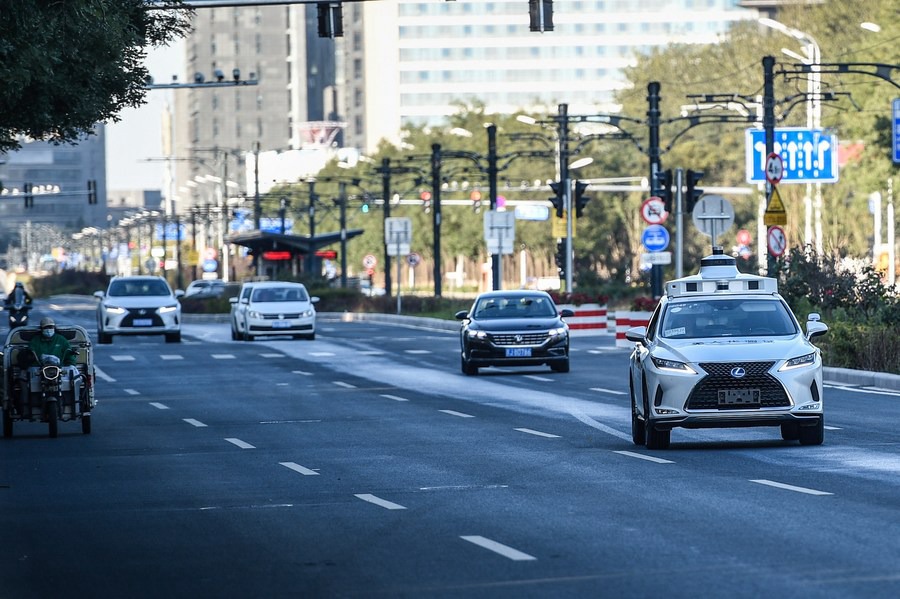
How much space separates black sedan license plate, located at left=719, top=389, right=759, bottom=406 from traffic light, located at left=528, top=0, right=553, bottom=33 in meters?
11.2

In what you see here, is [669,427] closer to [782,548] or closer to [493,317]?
[782,548]

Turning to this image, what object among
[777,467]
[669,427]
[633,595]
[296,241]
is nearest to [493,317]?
[669,427]

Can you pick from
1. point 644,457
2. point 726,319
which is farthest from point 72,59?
point 644,457

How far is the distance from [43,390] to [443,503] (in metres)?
9.62

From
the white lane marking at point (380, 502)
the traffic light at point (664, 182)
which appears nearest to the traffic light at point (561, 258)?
the traffic light at point (664, 182)

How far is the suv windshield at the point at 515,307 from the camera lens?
38.0m

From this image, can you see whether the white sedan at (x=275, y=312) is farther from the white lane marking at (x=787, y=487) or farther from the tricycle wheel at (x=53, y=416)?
the white lane marking at (x=787, y=487)

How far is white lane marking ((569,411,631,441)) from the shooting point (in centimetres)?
2219

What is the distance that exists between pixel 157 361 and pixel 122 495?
29439 millimetres

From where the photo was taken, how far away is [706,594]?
10.3m

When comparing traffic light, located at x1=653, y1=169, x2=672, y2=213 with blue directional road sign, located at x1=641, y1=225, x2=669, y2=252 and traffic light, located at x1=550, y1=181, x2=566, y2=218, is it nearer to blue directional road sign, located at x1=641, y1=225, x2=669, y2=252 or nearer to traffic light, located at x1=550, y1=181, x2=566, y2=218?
blue directional road sign, located at x1=641, y1=225, x2=669, y2=252

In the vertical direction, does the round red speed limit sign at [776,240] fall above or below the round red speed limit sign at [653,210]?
below

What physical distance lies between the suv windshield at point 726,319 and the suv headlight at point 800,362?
0.72 m

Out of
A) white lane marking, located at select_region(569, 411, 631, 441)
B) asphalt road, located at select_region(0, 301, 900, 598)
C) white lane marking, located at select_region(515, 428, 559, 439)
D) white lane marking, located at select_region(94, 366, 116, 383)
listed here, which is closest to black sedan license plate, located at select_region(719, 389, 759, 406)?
asphalt road, located at select_region(0, 301, 900, 598)
